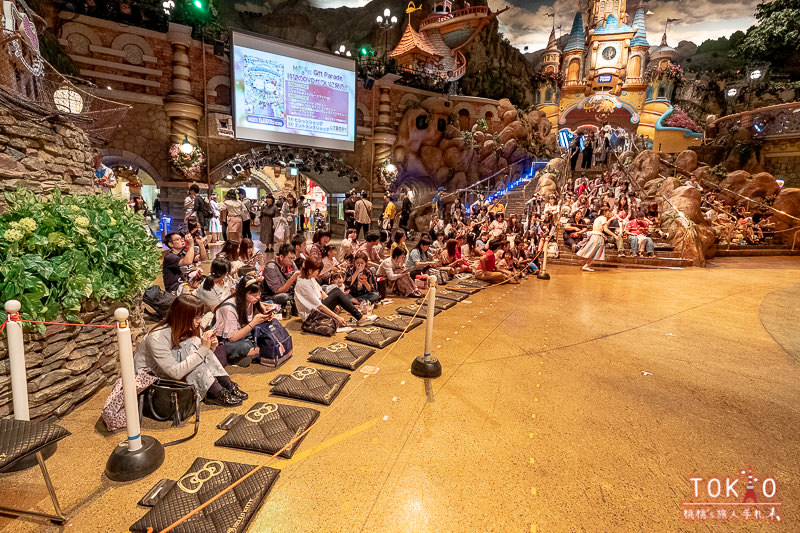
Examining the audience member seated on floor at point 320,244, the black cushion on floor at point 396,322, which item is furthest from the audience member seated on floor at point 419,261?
the black cushion on floor at point 396,322

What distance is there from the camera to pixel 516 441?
270 centimetres

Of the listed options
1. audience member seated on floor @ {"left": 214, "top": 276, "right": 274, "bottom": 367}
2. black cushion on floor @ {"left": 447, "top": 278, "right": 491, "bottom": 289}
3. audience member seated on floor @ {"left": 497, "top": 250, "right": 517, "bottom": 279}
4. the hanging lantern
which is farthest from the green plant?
audience member seated on floor @ {"left": 497, "top": 250, "right": 517, "bottom": 279}

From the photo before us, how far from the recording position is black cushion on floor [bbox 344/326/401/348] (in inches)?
174

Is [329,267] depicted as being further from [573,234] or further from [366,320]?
[573,234]

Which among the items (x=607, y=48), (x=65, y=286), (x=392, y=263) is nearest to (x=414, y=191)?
(x=392, y=263)

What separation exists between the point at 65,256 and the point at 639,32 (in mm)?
40750

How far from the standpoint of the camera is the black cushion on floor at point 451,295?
6.65 m

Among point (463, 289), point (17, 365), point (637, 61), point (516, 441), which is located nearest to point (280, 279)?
point (17, 365)

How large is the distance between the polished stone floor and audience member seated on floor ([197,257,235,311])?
948 mm

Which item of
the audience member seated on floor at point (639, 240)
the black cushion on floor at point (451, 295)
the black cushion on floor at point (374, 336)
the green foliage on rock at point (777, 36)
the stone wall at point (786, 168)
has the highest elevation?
the green foliage on rock at point (777, 36)

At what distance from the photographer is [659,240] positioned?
1166 centimetres

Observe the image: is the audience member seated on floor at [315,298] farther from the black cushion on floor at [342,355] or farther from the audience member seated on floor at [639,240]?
the audience member seated on floor at [639,240]

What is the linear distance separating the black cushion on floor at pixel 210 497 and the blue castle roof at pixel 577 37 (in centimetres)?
4031

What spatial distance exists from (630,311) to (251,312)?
247 inches
